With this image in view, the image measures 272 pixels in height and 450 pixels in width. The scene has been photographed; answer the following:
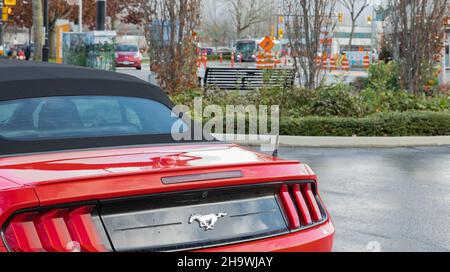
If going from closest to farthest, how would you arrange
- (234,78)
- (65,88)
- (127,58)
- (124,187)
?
(124,187) < (65,88) < (234,78) < (127,58)

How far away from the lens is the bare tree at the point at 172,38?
62.3ft

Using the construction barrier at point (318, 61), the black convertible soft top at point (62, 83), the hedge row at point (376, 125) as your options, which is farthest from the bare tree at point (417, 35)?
the black convertible soft top at point (62, 83)

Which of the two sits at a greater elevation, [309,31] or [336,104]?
[309,31]

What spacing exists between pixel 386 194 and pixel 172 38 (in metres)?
10.1

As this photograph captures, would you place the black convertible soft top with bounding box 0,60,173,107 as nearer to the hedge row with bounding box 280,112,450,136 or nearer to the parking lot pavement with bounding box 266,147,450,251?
the parking lot pavement with bounding box 266,147,450,251

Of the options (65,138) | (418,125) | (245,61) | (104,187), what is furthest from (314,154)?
(245,61)

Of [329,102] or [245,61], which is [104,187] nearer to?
[329,102]

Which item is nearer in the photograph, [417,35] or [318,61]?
[318,61]

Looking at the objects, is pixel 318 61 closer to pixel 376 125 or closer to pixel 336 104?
pixel 336 104

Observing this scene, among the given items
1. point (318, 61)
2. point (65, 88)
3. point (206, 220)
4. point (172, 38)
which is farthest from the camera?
point (172, 38)

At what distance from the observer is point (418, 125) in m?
16.4

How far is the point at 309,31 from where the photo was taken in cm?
1867

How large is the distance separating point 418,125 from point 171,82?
20.1 feet

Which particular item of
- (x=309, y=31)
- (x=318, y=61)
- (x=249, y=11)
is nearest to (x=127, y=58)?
(x=249, y=11)
